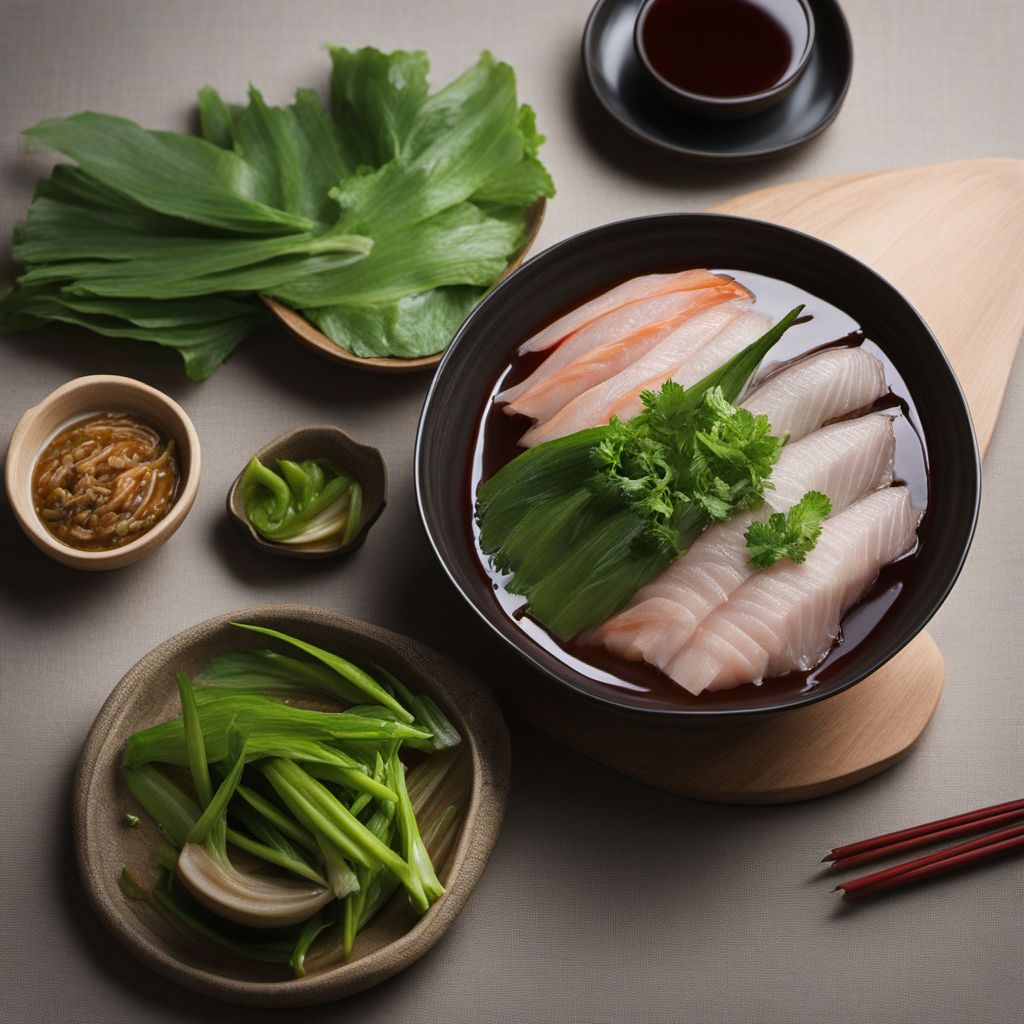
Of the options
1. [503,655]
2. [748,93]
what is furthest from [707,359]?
[748,93]

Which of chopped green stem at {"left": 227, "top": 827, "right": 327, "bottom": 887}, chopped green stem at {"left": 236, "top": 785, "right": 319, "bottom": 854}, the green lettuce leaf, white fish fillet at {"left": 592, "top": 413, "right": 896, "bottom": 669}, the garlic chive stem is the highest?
the green lettuce leaf

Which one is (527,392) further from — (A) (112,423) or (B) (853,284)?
(A) (112,423)

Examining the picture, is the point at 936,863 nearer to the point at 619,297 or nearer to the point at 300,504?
the point at 619,297

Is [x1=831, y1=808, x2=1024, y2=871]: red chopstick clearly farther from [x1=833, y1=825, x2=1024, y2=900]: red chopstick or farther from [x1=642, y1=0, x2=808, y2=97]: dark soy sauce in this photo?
[x1=642, y1=0, x2=808, y2=97]: dark soy sauce

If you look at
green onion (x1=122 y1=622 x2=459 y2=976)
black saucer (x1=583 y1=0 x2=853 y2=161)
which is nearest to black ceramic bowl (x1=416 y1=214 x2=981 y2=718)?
green onion (x1=122 y1=622 x2=459 y2=976)

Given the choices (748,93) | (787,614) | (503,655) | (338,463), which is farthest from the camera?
(748,93)

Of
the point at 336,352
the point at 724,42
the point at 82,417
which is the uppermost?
the point at 724,42

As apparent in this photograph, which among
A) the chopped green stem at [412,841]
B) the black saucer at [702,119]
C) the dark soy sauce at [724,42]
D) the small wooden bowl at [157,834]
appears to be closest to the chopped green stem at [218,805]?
the small wooden bowl at [157,834]
